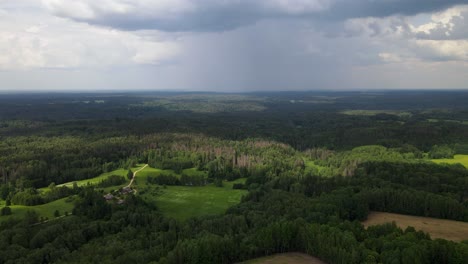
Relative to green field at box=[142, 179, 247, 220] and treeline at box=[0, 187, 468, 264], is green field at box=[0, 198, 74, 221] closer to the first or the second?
treeline at box=[0, 187, 468, 264]

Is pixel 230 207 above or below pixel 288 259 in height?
below

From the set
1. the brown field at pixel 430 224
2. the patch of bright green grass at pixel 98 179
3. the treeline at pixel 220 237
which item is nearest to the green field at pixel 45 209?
the treeline at pixel 220 237

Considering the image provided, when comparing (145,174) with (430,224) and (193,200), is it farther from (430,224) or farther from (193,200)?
(430,224)

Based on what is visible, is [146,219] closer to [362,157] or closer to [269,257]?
[269,257]

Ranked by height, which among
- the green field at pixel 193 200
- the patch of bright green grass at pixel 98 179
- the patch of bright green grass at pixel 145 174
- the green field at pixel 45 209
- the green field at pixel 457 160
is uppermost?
the green field at pixel 457 160

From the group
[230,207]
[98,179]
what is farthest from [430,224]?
[98,179]

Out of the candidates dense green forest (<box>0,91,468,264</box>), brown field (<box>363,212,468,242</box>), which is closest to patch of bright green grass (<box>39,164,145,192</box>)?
dense green forest (<box>0,91,468,264</box>)

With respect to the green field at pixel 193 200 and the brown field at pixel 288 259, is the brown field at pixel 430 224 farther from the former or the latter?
the green field at pixel 193 200
